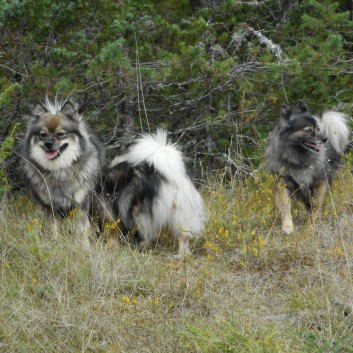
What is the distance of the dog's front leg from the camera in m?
5.84

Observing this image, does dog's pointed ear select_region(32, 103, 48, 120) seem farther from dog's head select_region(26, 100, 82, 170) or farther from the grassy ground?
the grassy ground

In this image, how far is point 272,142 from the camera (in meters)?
6.84

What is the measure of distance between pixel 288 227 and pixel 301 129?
3.96 ft

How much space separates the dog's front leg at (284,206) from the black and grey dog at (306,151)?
9 cm

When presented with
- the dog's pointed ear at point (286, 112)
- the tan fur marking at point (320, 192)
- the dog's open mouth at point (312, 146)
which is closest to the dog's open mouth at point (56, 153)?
the dog's pointed ear at point (286, 112)

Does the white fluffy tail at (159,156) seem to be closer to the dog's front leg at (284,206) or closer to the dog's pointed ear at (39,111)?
the dog's pointed ear at (39,111)

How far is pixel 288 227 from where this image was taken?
19.1 feet

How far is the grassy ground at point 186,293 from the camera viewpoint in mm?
3873

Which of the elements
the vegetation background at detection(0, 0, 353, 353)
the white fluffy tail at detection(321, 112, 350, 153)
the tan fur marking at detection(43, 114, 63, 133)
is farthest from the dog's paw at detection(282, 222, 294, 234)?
the tan fur marking at detection(43, 114, 63, 133)

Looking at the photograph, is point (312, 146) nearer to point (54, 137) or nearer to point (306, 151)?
point (306, 151)

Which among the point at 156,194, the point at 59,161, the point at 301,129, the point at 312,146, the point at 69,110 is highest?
the point at 69,110

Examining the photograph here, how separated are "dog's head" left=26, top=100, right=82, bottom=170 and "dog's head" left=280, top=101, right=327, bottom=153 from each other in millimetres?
2046

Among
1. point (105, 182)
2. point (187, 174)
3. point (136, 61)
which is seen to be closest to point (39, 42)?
point (136, 61)

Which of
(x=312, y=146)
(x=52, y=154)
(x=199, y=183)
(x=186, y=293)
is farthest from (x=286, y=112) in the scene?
(x=186, y=293)
